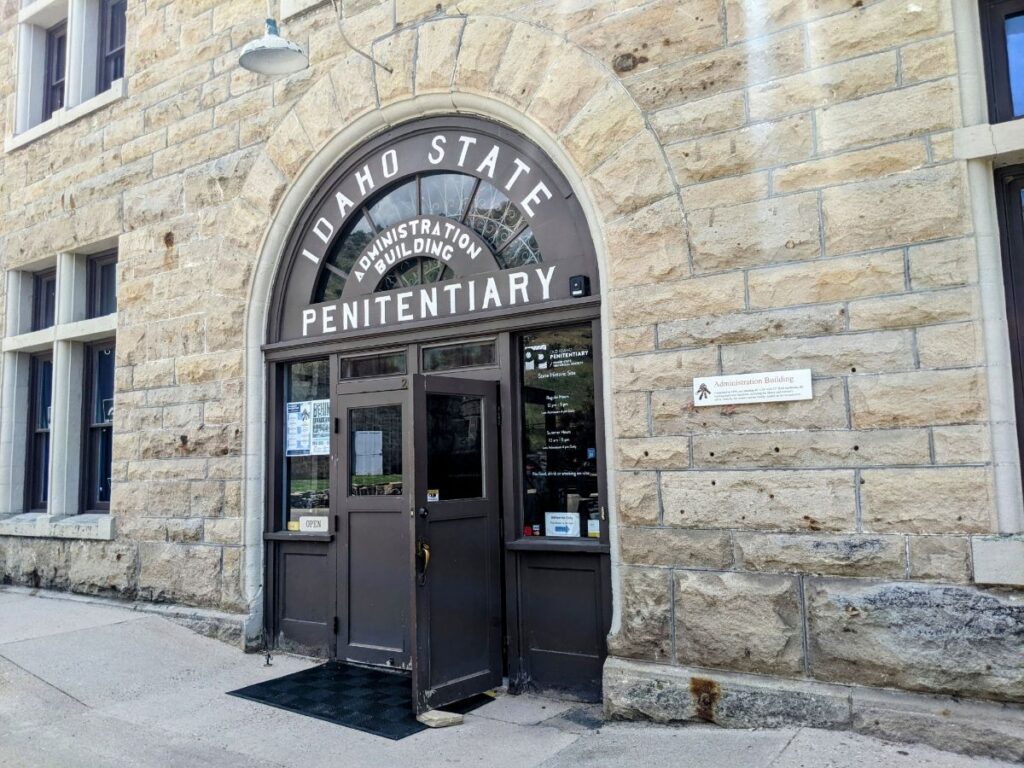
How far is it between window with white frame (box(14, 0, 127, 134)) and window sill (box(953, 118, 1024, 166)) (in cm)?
819

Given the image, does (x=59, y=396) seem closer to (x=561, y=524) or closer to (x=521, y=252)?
(x=521, y=252)

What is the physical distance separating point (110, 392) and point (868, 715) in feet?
26.6

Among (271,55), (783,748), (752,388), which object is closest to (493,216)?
(271,55)

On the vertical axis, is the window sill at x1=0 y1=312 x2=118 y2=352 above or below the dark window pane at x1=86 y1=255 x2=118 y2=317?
below

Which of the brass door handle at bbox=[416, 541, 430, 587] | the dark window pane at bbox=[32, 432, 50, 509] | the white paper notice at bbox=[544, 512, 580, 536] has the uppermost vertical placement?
the dark window pane at bbox=[32, 432, 50, 509]

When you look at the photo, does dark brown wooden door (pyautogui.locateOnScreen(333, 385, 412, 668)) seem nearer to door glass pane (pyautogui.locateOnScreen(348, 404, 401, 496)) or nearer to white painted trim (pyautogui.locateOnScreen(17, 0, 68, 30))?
door glass pane (pyautogui.locateOnScreen(348, 404, 401, 496))

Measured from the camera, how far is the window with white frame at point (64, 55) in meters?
9.52

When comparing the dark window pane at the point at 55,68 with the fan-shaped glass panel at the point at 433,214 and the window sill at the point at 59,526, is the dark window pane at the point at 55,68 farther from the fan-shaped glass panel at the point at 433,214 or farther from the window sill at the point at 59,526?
the fan-shaped glass panel at the point at 433,214

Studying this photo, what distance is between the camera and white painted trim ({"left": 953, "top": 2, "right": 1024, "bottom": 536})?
4.12m

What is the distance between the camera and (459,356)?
6.24m

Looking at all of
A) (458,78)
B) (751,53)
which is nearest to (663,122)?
(751,53)

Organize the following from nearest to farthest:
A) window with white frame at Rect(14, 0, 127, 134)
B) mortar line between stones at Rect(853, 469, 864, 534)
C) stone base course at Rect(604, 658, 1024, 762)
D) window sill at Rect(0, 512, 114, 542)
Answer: stone base course at Rect(604, 658, 1024, 762) → mortar line between stones at Rect(853, 469, 864, 534) → window sill at Rect(0, 512, 114, 542) → window with white frame at Rect(14, 0, 127, 134)

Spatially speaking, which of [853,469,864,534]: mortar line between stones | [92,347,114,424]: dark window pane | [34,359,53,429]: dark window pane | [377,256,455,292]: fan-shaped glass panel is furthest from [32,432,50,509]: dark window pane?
[853,469,864,534]: mortar line between stones

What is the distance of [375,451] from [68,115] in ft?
19.6
